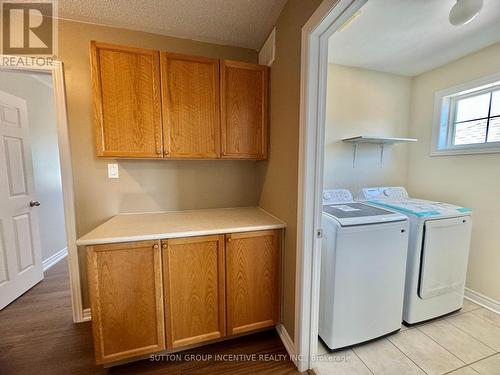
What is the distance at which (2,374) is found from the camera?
4.37 feet

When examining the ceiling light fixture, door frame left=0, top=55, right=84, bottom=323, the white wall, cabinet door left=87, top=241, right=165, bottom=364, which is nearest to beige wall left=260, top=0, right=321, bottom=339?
cabinet door left=87, top=241, right=165, bottom=364

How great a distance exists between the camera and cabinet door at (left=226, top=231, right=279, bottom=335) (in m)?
1.46

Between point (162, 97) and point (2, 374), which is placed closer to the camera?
point (2, 374)

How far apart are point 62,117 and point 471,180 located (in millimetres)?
3712

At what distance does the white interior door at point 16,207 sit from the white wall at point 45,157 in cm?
35

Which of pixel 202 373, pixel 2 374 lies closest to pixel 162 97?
→ pixel 202 373

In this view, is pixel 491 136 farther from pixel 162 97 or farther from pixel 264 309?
pixel 162 97

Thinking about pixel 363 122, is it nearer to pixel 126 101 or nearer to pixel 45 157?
pixel 126 101

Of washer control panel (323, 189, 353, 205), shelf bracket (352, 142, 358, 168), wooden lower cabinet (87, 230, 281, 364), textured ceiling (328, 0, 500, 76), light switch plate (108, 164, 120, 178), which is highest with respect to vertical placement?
textured ceiling (328, 0, 500, 76)

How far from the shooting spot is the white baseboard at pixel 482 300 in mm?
1937

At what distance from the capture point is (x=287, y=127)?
1.46 m

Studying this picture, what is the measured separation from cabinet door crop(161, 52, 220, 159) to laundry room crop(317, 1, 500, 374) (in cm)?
96

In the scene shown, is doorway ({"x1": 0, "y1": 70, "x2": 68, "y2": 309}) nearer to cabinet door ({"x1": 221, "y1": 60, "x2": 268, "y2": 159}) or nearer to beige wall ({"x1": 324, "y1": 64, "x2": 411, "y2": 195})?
cabinet door ({"x1": 221, "y1": 60, "x2": 268, "y2": 159})

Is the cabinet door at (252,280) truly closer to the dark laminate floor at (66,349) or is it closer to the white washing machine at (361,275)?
the dark laminate floor at (66,349)
